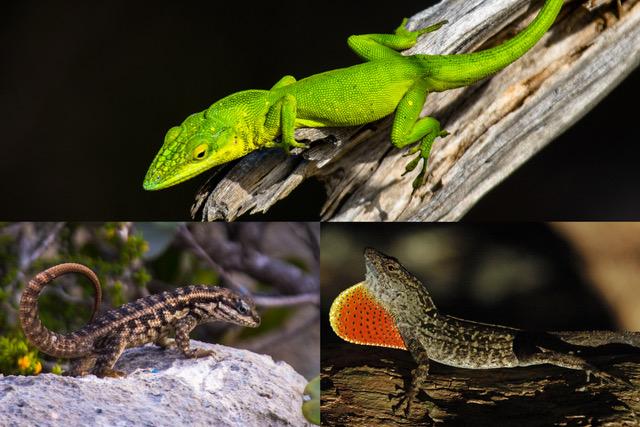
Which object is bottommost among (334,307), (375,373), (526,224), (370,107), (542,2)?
(375,373)

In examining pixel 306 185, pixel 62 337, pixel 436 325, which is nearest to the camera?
pixel 62 337

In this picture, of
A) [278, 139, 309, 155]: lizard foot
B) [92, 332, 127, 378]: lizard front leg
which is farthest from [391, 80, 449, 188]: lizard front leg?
[92, 332, 127, 378]: lizard front leg

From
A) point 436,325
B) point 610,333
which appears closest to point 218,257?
point 436,325

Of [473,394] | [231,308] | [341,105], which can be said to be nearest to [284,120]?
[341,105]

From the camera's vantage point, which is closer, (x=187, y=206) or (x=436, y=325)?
(x=436, y=325)

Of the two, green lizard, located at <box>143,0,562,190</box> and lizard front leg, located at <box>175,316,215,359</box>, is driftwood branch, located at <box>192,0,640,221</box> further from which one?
lizard front leg, located at <box>175,316,215,359</box>

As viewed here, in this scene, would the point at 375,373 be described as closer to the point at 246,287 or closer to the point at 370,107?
the point at 246,287

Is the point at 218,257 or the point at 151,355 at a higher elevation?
the point at 218,257
